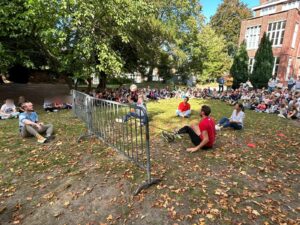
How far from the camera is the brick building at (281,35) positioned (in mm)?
22266

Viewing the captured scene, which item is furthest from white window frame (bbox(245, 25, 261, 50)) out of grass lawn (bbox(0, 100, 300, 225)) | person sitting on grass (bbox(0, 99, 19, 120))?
person sitting on grass (bbox(0, 99, 19, 120))

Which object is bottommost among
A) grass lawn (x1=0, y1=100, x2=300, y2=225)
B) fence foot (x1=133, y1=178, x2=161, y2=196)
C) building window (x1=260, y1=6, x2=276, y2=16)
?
grass lawn (x1=0, y1=100, x2=300, y2=225)

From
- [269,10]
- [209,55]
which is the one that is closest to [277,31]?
[209,55]

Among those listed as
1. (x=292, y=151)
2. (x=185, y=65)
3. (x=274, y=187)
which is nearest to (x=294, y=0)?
(x=185, y=65)

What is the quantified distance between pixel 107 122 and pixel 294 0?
105ft

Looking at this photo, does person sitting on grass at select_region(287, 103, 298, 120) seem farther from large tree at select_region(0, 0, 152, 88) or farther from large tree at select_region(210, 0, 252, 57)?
large tree at select_region(210, 0, 252, 57)

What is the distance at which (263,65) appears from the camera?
19672 mm

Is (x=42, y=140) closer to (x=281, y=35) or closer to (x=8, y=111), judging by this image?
(x=8, y=111)

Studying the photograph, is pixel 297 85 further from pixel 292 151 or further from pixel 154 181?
pixel 154 181

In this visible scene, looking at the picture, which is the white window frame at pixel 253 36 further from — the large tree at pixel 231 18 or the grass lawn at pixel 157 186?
the grass lawn at pixel 157 186

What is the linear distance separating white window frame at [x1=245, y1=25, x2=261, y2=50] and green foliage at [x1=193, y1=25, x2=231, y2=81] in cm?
380

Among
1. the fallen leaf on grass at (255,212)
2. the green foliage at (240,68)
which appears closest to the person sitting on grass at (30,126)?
the fallen leaf on grass at (255,212)

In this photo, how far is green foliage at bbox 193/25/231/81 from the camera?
2634 cm

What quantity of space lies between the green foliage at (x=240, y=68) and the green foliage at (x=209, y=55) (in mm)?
5909
